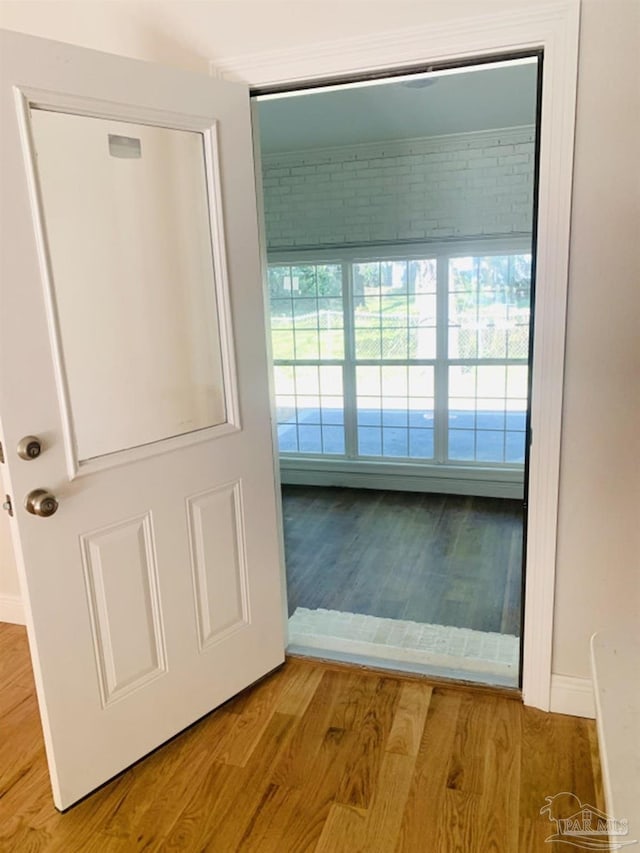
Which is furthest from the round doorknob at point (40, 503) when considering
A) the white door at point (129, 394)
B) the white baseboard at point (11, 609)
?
the white baseboard at point (11, 609)

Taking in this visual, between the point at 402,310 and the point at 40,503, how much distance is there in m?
3.60

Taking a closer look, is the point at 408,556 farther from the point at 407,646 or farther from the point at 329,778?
the point at 329,778

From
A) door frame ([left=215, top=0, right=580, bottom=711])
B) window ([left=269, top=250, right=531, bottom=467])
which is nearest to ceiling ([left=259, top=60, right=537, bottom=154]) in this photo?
window ([left=269, top=250, right=531, bottom=467])

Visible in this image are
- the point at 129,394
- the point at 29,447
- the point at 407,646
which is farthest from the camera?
the point at 407,646

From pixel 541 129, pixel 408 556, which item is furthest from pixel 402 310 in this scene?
pixel 541 129

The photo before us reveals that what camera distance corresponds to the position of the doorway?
3.88 metres

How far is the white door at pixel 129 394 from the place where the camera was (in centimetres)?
150

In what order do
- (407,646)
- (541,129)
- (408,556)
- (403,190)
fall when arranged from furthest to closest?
1. (403,190)
2. (408,556)
3. (407,646)
4. (541,129)

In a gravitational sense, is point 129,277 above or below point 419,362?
above

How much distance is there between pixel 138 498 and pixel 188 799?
891mm

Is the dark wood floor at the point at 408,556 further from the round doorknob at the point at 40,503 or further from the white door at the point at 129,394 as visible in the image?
the round doorknob at the point at 40,503

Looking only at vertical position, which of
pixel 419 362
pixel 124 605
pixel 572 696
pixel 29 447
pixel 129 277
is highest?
pixel 129 277

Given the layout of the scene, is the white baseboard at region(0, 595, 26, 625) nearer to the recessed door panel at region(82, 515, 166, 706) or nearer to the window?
the recessed door panel at region(82, 515, 166, 706)

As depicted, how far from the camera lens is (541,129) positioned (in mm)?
1694
